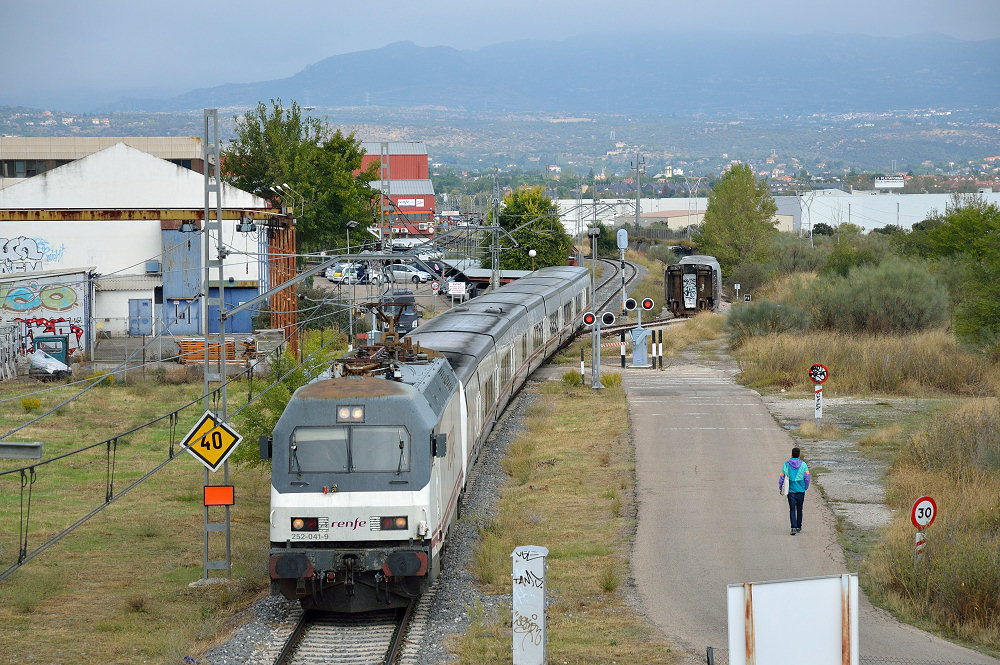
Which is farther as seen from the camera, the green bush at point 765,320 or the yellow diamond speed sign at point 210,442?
the green bush at point 765,320

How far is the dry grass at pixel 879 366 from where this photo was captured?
33125 millimetres

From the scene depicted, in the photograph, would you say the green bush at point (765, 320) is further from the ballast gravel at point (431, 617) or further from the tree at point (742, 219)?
the tree at point (742, 219)

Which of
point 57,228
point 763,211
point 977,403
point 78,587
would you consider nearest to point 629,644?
point 78,587

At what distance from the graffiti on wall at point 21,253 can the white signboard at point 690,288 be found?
31068 millimetres

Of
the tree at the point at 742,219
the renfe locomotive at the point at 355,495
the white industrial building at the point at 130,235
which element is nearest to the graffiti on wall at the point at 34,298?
the white industrial building at the point at 130,235

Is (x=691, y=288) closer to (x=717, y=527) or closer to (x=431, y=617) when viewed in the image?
(x=717, y=527)

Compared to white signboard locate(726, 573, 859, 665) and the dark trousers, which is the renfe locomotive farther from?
the dark trousers

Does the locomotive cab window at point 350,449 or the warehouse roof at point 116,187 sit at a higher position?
the warehouse roof at point 116,187

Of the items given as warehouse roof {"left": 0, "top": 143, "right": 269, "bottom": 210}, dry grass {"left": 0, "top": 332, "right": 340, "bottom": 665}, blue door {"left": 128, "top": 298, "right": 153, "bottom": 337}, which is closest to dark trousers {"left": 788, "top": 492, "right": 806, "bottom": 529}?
dry grass {"left": 0, "top": 332, "right": 340, "bottom": 665}

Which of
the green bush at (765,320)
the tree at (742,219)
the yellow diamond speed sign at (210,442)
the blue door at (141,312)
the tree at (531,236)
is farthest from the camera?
the tree at (531,236)

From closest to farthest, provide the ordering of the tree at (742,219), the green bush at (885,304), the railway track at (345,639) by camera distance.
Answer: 1. the railway track at (345,639)
2. the green bush at (885,304)
3. the tree at (742,219)

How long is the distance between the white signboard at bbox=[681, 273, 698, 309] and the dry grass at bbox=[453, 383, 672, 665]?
2702 centimetres

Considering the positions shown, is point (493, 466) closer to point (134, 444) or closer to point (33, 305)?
point (134, 444)

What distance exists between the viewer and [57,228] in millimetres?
51812
